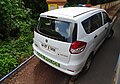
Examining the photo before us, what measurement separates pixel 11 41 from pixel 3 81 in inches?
84.5

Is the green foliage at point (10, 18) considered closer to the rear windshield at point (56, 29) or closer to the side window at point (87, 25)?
the rear windshield at point (56, 29)

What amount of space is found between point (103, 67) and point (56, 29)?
2175mm

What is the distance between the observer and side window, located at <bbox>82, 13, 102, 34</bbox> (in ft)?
15.0

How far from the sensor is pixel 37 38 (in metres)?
4.71

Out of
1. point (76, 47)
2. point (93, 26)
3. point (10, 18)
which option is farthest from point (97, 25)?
point (10, 18)

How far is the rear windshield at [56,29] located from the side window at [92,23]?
57 cm

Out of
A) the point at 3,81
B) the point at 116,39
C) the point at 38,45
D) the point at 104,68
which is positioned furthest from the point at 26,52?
the point at 116,39

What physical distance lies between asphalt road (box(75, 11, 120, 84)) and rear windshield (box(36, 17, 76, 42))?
4.56ft

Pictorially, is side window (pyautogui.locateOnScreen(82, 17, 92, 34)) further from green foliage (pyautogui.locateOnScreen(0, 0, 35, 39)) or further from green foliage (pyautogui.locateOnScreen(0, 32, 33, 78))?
green foliage (pyautogui.locateOnScreen(0, 0, 35, 39))

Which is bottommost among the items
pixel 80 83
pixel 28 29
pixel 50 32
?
pixel 80 83

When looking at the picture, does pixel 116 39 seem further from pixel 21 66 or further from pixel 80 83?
pixel 21 66

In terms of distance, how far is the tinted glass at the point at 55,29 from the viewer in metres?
4.12

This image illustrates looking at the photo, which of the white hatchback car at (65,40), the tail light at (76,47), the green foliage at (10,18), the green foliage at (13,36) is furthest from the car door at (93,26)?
the green foliage at (10,18)

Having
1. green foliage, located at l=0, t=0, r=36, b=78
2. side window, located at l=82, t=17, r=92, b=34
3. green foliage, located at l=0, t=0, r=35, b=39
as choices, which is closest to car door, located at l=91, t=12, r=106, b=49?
side window, located at l=82, t=17, r=92, b=34
